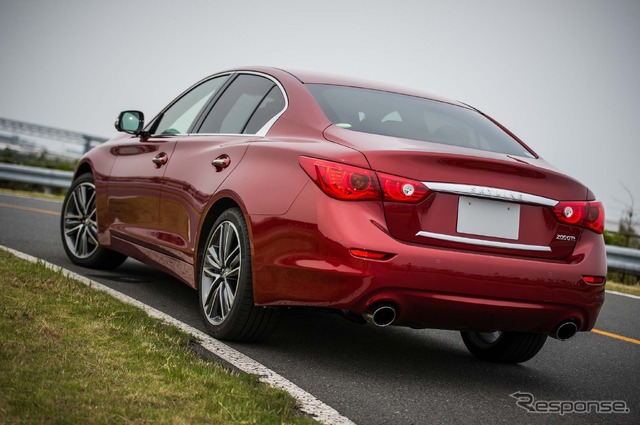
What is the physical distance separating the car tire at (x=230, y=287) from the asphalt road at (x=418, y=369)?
0.40ft

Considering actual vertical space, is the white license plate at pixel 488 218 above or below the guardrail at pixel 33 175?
above

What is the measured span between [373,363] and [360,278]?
37.6 inches

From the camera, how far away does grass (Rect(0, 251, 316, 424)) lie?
10.8 feet

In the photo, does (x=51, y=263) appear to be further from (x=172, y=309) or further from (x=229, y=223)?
(x=229, y=223)

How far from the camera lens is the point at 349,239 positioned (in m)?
4.19

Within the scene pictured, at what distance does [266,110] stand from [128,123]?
1907 millimetres

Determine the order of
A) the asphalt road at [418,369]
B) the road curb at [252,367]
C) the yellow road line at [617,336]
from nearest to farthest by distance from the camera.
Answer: the road curb at [252,367] → the asphalt road at [418,369] → the yellow road line at [617,336]

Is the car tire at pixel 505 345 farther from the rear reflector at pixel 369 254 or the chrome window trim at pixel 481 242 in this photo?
the rear reflector at pixel 369 254

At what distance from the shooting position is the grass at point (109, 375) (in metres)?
3.28

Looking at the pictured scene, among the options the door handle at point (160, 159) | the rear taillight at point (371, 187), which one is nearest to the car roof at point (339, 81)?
the door handle at point (160, 159)

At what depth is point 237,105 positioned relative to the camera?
5.70 m

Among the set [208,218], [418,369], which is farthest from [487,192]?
[208,218]

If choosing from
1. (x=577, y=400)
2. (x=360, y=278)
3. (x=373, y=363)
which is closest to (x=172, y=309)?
(x=373, y=363)

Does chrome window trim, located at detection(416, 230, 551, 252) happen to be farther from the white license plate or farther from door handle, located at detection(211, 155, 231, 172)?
door handle, located at detection(211, 155, 231, 172)
